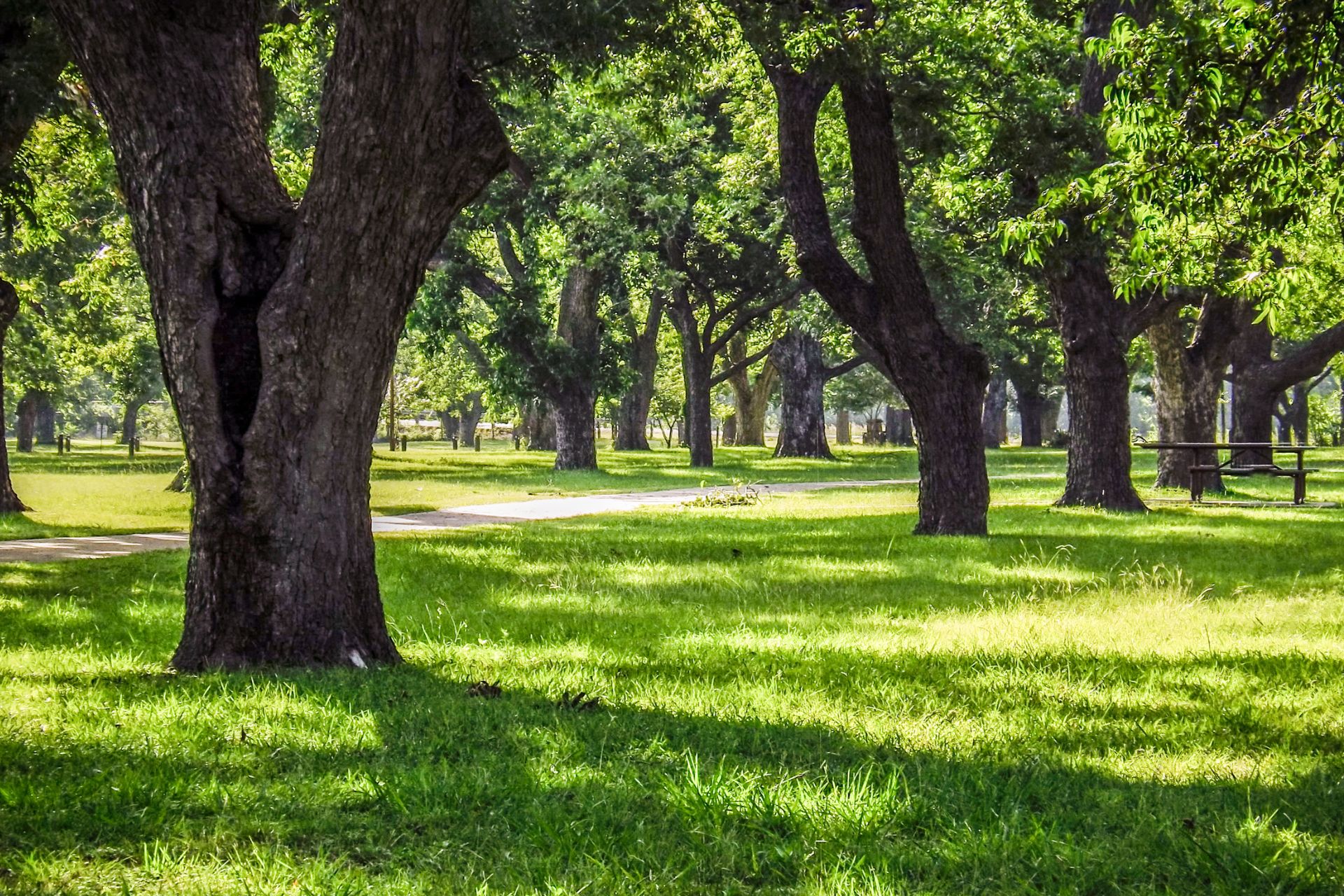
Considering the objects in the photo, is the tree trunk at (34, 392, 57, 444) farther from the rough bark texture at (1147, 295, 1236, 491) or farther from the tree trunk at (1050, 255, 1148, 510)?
the tree trunk at (1050, 255, 1148, 510)

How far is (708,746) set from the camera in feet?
17.7

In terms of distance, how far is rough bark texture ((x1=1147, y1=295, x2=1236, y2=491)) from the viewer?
2484cm

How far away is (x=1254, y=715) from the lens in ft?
20.1

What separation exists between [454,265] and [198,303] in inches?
1007

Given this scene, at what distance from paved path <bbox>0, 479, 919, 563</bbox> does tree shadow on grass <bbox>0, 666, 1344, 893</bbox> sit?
29.4 ft

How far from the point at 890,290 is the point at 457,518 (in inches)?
288

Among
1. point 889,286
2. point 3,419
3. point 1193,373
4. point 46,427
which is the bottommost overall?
point 3,419

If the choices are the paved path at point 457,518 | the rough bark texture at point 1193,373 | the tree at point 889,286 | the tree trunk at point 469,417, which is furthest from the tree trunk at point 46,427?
the tree at point 889,286

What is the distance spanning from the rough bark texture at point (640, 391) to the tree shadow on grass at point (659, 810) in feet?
146

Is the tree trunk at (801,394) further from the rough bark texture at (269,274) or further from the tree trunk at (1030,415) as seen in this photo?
the rough bark texture at (269,274)

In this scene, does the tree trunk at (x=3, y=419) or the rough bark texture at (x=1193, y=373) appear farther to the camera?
the rough bark texture at (x=1193, y=373)

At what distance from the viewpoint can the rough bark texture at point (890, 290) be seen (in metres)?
15.2

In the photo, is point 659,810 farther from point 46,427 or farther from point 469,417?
point 46,427

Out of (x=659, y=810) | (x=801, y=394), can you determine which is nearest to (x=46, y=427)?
(x=801, y=394)
